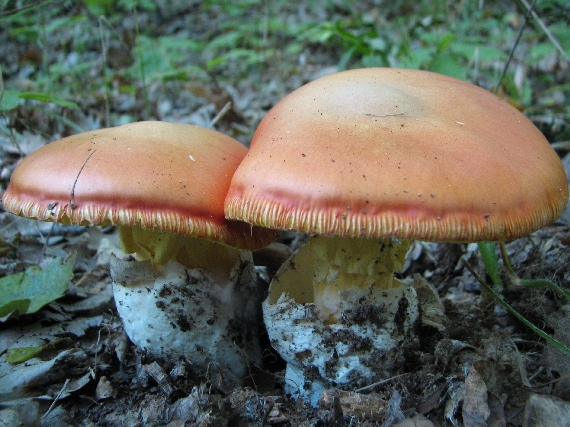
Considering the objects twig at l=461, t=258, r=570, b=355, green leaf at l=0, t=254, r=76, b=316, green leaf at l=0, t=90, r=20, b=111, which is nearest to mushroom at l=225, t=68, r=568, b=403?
twig at l=461, t=258, r=570, b=355

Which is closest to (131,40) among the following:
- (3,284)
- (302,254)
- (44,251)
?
(44,251)

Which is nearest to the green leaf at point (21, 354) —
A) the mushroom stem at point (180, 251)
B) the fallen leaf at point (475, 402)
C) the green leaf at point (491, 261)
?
the mushroom stem at point (180, 251)

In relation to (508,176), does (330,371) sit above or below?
below

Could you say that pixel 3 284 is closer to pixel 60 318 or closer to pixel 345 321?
pixel 60 318

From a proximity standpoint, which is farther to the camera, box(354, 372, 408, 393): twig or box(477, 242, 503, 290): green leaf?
box(477, 242, 503, 290): green leaf

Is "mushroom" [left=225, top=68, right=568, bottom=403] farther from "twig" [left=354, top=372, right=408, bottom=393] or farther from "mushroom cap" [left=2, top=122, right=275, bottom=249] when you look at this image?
"mushroom cap" [left=2, top=122, right=275, bottom=249]

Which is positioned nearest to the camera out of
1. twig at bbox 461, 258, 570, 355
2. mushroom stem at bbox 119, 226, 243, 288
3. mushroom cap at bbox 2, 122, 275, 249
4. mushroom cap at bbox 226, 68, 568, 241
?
mushroom cap at bbox 226, 68, 568, 241

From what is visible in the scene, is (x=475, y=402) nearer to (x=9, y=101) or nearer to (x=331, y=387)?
(x=331, y=387)
